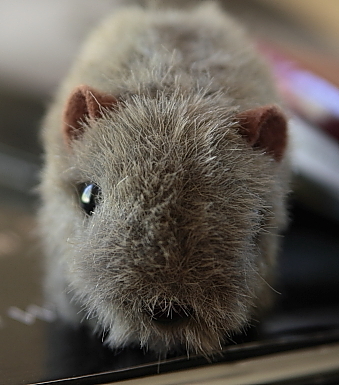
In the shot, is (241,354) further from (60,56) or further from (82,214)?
(60,56)

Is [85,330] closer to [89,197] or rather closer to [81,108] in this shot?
[89,197]

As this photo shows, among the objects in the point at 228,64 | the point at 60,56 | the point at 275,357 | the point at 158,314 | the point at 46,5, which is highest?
the point at 46,5

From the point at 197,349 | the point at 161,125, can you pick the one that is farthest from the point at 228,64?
the point at 197,349

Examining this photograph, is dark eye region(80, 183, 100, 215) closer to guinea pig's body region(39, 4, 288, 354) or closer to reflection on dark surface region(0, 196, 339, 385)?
guinea pig's body region(39, 4, 288, 354)

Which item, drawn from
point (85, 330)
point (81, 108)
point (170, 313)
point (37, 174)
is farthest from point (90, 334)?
point (37, 174)

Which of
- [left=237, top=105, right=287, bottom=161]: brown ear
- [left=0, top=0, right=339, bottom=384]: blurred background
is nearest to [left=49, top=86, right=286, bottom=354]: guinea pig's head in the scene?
[left=237, top=105, right=287, bottom=161]: brown ear

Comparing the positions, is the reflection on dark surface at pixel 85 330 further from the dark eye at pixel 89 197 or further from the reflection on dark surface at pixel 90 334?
the dark eye at pixel 89 197

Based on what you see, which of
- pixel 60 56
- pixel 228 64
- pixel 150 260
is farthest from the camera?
pixel 60 56
